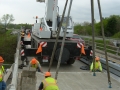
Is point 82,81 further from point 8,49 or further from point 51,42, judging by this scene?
point 8,49

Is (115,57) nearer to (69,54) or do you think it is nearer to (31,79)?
(69,54)

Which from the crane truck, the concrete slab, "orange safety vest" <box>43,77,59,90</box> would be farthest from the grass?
"orange safety vest" <box>43,77,59,90</box>

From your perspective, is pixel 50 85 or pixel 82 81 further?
pixel 82 81

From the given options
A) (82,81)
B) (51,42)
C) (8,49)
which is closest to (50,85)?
(82,81)

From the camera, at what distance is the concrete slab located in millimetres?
8180

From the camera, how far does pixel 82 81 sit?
29.9 ft

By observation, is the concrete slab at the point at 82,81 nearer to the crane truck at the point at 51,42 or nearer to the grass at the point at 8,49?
the crane truck at the point at 51,42

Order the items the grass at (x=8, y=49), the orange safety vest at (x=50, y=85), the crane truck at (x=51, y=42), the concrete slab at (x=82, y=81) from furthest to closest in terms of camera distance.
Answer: the grass at (x=8, y=49) → the crane truck at (x=51, y=42) → the concrete slab at (x=82, y=81) → the orange safety vest at (x=50, y=85)

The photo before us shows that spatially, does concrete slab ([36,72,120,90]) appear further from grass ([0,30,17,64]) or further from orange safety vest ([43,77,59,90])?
grass ([0,30,17,64])

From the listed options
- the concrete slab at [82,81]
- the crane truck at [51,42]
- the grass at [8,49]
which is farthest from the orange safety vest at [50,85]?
the grass at [8,49]

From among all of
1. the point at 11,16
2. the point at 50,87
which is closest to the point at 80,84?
the point at 50,87

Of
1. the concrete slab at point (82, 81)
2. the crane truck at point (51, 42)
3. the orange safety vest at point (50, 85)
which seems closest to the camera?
the orange safety vest at point (50, 85)

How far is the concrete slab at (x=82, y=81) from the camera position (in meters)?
8.18

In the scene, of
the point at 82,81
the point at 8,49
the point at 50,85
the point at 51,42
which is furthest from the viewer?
the point at 8,49
